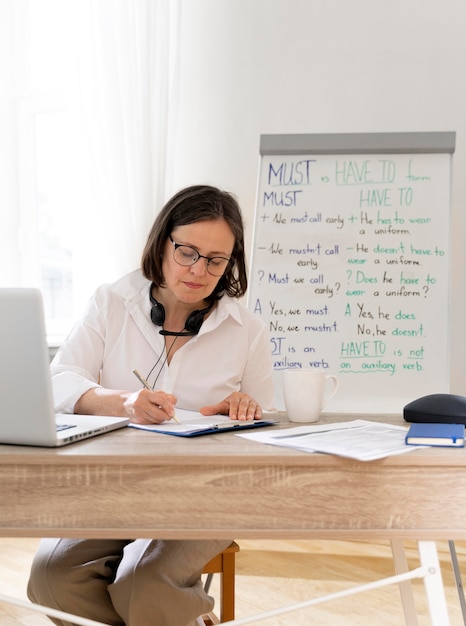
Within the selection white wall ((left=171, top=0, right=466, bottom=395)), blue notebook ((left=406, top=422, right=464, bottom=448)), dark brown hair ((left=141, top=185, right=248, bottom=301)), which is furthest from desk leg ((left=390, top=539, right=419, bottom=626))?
white wall ((left=171, top=0, right=466, bottom=395))

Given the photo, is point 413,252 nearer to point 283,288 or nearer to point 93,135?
point 283,288

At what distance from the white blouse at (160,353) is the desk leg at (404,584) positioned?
1.50 feet

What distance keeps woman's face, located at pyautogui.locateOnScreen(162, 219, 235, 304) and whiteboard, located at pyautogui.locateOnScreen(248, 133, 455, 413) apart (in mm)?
1060

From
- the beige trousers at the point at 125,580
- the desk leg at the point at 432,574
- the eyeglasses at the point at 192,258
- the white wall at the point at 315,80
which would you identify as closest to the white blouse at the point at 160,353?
the eyeglasses at the point at 192,258

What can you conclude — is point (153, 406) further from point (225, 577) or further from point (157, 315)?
point (225, 577)

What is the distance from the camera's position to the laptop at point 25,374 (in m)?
1.09

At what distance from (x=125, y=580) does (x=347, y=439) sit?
524 millimetres

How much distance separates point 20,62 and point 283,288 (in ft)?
6.20

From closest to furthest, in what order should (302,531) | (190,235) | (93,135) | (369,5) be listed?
(302,531) < (190,235) < (369,5) < (93,135)

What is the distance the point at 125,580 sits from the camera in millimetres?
1427

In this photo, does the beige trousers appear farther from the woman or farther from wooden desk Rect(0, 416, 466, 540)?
wooden desk Rect(0, 416, 466, 540)

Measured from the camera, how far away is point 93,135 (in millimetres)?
3518

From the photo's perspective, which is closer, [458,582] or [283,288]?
[458,582]

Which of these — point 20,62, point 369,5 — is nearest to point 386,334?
point 369,5
